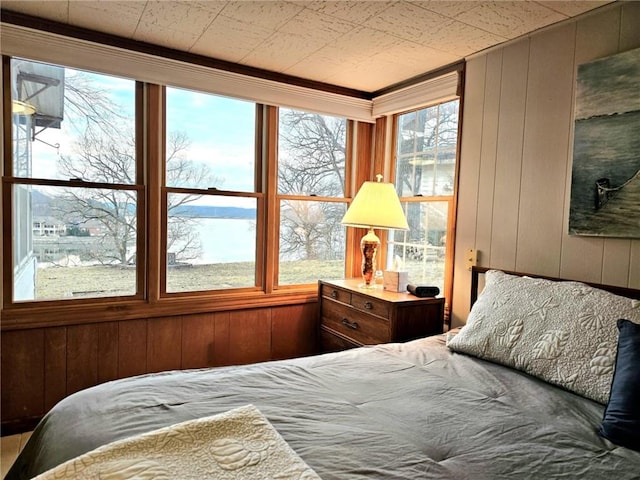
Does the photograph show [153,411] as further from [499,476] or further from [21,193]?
[21,193]

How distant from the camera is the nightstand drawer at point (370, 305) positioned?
8.39 feet

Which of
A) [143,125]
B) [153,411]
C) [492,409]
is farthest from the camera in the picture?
[143,125]

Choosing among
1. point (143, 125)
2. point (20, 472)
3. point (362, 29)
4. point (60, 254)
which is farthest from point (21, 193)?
point (362, 29)

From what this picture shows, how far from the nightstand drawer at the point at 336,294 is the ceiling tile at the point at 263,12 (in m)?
1.71

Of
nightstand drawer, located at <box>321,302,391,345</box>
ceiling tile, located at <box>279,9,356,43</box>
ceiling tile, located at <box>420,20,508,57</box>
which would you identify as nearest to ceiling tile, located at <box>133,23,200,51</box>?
ceiling tile, located at <box>279,9,356,43</box>

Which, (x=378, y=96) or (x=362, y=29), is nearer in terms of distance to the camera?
(x=362, y=29)

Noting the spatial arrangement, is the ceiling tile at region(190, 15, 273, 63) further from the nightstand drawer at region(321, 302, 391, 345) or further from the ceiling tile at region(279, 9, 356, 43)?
the nightstand drawer at region(321, 302, 391, 345)

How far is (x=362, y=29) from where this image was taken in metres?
2.33

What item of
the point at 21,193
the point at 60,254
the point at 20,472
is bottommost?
the point at 20,472

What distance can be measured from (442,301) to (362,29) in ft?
5.42

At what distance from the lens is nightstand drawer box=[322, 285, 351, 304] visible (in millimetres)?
2934

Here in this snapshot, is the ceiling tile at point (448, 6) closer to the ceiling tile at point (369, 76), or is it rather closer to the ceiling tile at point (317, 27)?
the ceiling tile at point (317, 27)

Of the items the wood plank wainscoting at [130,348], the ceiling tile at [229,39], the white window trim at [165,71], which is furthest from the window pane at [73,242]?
the ceiling tile at [229,39]

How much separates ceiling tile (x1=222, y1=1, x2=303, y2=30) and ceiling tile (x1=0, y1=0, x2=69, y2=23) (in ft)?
2.81
